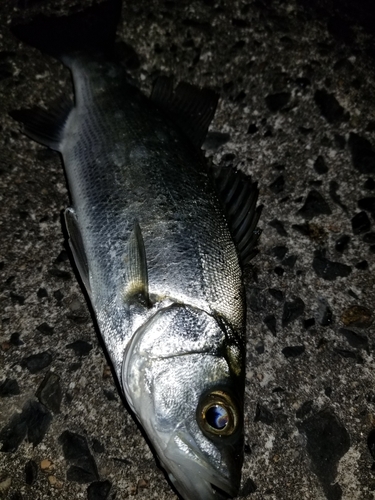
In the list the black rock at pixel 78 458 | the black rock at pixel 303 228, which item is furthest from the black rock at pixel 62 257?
the black rock at pixel 303 228

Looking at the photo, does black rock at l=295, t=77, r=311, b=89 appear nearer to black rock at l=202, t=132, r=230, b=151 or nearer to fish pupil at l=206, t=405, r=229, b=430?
black rock at l=202, t=132, r=230, b=151

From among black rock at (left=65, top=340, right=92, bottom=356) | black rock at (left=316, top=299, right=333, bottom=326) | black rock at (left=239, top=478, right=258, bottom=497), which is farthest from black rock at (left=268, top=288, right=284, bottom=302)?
black rock at (left=65, top=340, right=92, bottom=356)

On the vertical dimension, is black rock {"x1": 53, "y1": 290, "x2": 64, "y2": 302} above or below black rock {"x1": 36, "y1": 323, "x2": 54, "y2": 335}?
above

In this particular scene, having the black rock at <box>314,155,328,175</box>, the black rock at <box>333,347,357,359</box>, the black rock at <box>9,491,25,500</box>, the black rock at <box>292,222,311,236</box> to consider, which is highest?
the black rock at <box>314,155,328,175</box>

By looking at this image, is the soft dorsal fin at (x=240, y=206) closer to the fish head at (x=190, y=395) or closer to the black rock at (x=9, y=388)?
the fish head at (x=190, y=395)

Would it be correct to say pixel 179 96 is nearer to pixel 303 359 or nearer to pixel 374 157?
pixel 374 157

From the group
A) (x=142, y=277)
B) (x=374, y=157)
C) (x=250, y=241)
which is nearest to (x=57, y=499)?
(x=142, y=277)

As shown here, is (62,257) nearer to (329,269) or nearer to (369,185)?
(329,269)
